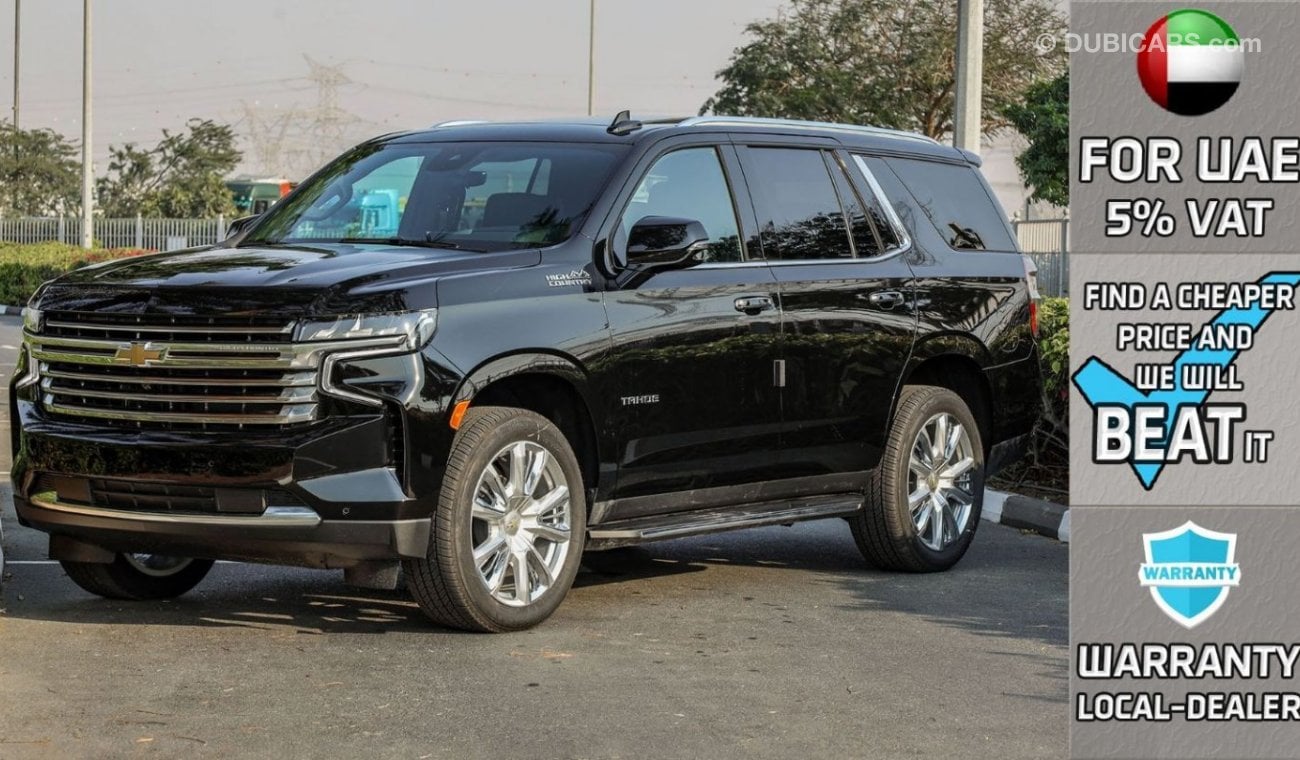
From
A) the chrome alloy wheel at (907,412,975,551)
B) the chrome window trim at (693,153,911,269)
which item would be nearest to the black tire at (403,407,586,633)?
the chrome window trim at (693,153,911,269)

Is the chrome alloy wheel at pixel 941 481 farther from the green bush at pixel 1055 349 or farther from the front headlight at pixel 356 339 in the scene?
the front headlight at pixel 356 339

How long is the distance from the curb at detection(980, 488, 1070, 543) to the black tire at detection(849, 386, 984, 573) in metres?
1.52

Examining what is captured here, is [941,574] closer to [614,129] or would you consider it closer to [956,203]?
[956,203]

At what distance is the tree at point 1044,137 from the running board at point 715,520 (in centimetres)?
3080

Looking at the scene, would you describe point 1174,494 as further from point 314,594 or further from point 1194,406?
point 314,594

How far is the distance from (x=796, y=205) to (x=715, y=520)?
5.05ft

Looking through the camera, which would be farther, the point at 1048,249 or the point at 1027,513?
the point at 1048,249

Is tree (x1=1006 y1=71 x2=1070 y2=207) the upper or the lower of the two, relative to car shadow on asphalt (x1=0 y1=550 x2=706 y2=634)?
upper

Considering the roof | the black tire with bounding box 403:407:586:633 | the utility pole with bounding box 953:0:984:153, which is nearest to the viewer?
the black tire with bounding box 403:407:586:633

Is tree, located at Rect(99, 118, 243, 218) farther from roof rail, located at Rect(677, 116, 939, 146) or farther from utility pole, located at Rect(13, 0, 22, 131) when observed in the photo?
roof rail, located at Rect(677, 116, 939, 146)

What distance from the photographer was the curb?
10602 millimetres

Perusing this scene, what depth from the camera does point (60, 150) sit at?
69.6 metres

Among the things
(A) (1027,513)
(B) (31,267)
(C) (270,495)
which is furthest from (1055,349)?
(B) (31,267)

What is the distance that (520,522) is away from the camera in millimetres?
7188
